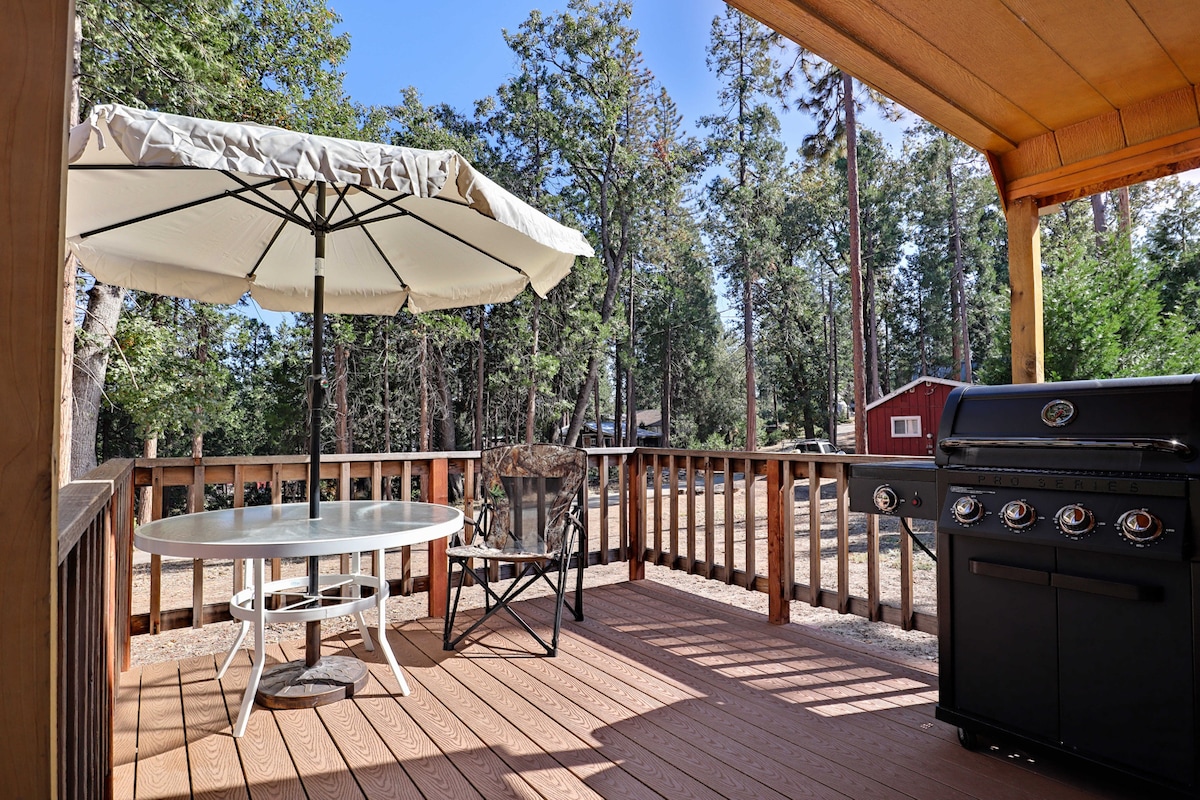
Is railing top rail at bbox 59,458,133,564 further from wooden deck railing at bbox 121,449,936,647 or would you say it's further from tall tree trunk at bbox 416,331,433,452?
tall tree trunk at bbox 416,331,433,452

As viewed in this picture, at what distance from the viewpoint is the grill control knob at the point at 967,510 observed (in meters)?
2.24

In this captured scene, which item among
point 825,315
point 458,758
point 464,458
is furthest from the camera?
point 825,315

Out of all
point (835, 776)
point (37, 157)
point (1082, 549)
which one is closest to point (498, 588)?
point (835, 776)

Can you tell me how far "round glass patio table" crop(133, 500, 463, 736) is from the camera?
2.25 metres

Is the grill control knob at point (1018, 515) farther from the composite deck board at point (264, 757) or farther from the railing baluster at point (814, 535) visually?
the composite deck board at point (264, 757)

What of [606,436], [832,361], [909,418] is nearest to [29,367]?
[909,418]

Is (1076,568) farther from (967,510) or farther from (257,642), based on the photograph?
(257,642)

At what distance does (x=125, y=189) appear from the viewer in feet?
8.98

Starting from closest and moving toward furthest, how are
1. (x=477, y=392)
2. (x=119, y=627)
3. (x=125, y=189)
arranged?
(x=125, y=189) → (x=119, y=627) → (x=477, y=392)

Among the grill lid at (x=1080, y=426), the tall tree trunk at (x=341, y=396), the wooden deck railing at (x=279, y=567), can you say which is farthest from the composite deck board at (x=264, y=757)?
the tall tree trunk at (x=341, y=396)

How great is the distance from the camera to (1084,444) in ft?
6.64

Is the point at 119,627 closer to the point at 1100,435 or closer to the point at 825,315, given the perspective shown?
the point at 1100,435

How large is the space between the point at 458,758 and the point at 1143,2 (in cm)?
324

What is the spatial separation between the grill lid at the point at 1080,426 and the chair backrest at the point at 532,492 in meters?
1.91
